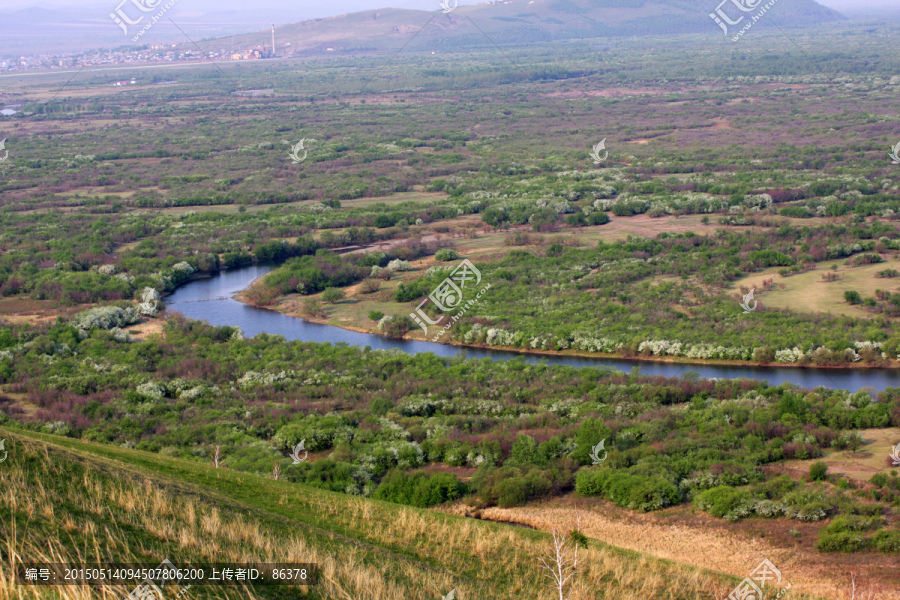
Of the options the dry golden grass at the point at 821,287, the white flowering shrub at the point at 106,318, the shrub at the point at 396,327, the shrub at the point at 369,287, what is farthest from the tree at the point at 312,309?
the dry golden grass at the point at 821,287

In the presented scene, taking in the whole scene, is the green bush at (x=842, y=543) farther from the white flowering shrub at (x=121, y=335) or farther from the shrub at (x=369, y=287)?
the shrub at (x=369, y=287)

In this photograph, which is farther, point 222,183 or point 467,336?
point 222,183

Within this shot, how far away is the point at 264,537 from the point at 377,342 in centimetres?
2280

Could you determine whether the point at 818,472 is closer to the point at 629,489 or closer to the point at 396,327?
the point at 629,489

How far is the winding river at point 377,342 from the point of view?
83.8 ft

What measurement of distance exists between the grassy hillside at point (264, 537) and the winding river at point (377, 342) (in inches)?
617

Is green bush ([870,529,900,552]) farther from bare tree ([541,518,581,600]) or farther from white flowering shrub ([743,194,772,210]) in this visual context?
white flowering shrub ([743,194,772,210])

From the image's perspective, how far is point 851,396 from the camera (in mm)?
21344

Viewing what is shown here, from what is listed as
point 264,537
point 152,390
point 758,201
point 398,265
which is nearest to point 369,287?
point 398,265

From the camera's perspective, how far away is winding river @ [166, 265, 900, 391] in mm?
25547

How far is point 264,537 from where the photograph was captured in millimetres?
8617

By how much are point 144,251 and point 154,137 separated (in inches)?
1873

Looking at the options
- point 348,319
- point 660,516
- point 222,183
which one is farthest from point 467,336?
point 222,183

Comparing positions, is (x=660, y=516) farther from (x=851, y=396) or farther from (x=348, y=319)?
(x=348, y=319)
